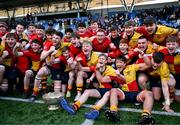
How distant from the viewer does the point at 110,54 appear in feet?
18.8

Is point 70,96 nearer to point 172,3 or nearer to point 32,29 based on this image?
point 32,29

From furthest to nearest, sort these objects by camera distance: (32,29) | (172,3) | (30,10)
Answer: (30,10)
(172,3)
(32,29)

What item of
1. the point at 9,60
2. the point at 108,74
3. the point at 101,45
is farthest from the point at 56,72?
Result: the point at 108,74

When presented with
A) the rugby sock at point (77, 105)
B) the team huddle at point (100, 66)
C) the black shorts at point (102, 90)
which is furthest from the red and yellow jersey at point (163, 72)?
the rugby sock at point (77, 105)

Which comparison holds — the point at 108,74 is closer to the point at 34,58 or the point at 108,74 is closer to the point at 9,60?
the point at 34,58

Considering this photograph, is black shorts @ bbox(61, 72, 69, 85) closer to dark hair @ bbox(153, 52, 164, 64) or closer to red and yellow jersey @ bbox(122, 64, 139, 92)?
red and yellow jersey @ bbox(122, 64, 139, 92)

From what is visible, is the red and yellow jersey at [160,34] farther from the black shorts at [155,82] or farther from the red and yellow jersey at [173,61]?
the black shorts at [155,82]

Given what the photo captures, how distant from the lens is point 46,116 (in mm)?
4445

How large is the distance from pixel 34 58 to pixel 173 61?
104 inches

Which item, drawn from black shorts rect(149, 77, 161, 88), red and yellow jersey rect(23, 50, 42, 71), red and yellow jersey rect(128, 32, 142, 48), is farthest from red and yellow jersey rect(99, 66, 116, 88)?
red and yellow jersey rect(23, 50, 42, 71)

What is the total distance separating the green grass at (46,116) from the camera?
4.20m

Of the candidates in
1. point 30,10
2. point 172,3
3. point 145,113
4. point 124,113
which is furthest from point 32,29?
point 30,10

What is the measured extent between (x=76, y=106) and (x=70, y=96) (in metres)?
0.88

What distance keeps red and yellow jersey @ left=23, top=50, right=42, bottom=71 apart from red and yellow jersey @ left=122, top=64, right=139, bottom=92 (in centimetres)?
179
